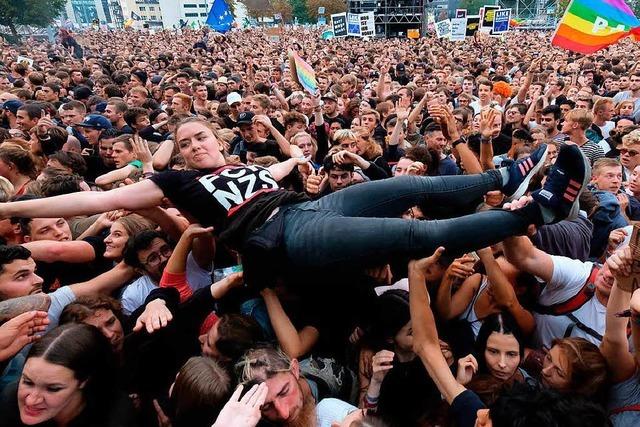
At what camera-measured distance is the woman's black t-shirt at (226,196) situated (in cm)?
250

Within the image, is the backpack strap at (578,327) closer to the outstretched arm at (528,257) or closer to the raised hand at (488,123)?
the outstretched arm at (528,257)

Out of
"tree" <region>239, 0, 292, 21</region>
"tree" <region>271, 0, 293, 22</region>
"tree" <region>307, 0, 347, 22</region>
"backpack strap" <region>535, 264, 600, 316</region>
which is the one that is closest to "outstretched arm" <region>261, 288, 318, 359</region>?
"backpack strap" <region>535, 264, 600, 316</region>

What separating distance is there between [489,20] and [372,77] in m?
6.93

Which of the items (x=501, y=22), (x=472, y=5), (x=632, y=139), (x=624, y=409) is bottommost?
(x=472, y=5)

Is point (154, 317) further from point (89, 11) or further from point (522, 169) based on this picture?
point (89, 11)

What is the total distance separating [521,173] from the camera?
268 centimetres

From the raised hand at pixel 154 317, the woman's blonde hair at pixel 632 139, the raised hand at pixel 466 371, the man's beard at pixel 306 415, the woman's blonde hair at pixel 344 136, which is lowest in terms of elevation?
the man's beard at pixel 306 415

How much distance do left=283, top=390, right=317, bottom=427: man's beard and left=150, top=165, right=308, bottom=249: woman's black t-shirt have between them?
0.89 m

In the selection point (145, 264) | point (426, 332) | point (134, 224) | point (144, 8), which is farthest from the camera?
point (144, 8)

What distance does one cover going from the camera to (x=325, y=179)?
157 inches

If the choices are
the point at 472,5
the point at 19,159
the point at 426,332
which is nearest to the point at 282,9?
the point at 472,5

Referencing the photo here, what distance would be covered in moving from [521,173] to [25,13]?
5565 cm

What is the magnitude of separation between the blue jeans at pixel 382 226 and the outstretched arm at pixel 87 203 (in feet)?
2.79

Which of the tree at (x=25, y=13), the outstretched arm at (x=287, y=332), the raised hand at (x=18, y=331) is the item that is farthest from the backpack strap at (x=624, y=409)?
the tree at (x=25, y=13)
